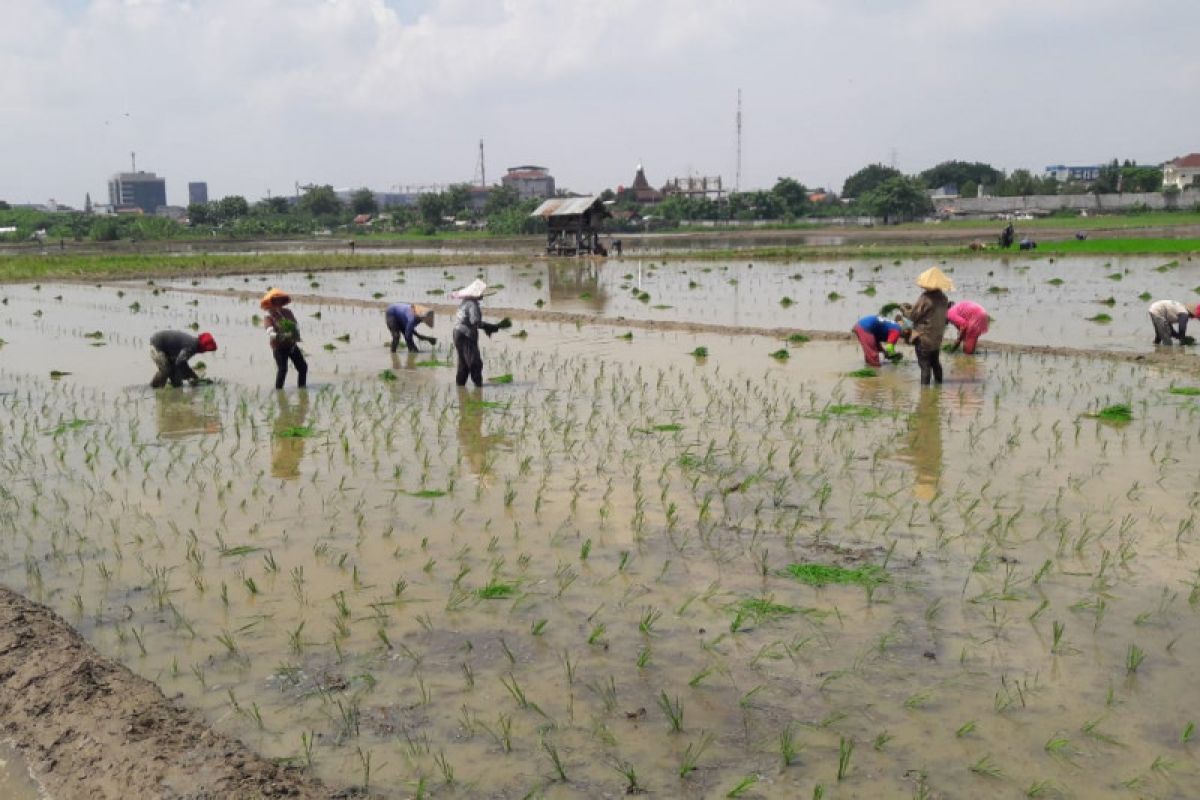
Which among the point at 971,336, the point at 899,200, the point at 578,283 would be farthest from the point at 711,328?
the point at 899,200

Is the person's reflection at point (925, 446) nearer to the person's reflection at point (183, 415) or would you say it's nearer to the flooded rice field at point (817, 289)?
the flooded rice field at point (817, 289)

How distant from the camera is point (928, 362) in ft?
33.9

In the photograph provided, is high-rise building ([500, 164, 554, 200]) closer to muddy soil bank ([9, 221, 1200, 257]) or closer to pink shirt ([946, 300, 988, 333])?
muddy soil bank ([9, 221, 1200, 257])

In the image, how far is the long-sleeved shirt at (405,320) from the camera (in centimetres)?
1343

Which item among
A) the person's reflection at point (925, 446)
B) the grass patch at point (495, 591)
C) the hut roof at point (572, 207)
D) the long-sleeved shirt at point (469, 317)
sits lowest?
the grass patch at point (495, 591)

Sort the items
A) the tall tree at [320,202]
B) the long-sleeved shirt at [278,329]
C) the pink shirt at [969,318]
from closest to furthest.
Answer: the long-sleeved shirt at [278,329] < the pink shirt at [969,318] < the tall tree at [320,202]

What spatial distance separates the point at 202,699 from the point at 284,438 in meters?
4.79

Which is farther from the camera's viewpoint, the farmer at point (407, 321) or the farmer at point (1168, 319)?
the farmer at point (407, 321)

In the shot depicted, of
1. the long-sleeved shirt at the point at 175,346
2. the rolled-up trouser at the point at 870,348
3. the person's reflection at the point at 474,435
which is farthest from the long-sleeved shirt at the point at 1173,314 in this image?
the long-sleeved shirt at the point at 175,346

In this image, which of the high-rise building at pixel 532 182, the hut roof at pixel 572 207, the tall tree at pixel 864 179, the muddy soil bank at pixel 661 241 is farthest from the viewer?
the high-rise building at pixel 532 182

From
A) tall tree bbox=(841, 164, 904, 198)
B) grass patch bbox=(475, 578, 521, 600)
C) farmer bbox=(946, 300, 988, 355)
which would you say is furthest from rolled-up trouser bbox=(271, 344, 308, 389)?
tall tree bbox=(841, 164, 904, 198)

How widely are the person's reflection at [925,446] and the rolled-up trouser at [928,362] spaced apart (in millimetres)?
562

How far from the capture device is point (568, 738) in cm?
359

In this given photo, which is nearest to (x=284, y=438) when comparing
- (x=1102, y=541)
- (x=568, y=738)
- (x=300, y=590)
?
(x=300, y=590)
